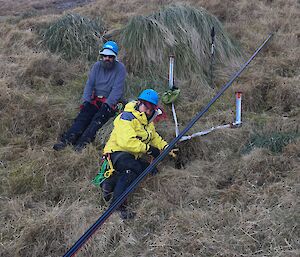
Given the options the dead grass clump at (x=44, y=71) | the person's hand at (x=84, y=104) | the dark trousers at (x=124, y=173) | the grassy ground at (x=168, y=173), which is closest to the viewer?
the grassy ground at (x=168, y=173)

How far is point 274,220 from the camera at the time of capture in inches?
118

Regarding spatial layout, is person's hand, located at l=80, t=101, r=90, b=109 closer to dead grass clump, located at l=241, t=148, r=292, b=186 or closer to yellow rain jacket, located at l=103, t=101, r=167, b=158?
yellow rain jacket, located at l=103, t=101, r=167, b=158

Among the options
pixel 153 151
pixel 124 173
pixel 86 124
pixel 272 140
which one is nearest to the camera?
pixel 124 173

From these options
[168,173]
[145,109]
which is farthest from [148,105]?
[168,173]

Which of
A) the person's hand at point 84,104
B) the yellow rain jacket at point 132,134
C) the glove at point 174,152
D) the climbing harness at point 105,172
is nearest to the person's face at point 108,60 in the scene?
the person's hand at point 84,104

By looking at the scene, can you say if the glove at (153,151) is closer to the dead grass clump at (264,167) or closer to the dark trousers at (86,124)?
the dead grass clump at (264,167)

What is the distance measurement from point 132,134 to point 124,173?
1.23 feet

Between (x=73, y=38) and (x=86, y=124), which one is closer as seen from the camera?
(x=86, y=124)

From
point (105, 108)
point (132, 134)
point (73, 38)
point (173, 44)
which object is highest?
point (73, 38)

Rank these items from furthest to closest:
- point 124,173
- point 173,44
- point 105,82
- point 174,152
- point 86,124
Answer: point 173,44, point 105,82, point 86,124, point 174,152, point 124,173

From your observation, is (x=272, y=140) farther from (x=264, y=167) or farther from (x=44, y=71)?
(x=44, y=71)

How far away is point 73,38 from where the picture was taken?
6996mm

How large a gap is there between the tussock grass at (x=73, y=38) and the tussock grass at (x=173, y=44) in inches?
23.9

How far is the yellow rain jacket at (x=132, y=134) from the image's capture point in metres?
3.73
